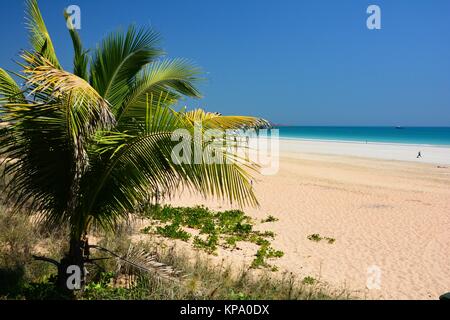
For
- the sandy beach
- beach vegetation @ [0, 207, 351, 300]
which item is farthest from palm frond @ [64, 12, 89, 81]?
the sandy beach

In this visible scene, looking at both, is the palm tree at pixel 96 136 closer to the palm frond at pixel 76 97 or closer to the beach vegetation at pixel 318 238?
the palm frond at pixel 76 97

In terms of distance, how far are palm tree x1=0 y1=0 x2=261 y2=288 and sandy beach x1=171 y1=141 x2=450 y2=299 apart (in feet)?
11.9

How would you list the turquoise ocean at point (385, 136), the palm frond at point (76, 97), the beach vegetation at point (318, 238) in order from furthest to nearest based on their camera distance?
the turquoise ocean at point (385, 136) → the beach vegetation at point (318, 238) → the palm frond at point (76, 97)

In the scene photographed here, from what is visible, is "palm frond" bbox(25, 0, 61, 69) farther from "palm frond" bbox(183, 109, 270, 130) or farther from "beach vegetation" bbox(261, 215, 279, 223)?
"beach vegetation" bbox(261, 215, 279, 223)

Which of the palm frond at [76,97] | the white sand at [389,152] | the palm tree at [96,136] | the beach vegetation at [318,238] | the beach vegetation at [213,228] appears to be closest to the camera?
the palm frond at [76,97]

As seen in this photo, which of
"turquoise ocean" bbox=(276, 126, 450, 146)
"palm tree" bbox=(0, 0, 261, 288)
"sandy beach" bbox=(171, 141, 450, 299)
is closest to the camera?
"palm tree" bbox=(0, 0, 261, 288)

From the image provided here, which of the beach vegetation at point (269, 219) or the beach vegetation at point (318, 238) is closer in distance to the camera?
the beach vegetation at point (318, 238)

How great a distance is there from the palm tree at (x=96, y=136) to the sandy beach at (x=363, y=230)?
362 centimetres

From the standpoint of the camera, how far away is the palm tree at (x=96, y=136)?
385 centimetres

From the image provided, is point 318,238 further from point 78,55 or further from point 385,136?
point 385,136

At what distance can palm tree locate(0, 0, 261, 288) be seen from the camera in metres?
3.85

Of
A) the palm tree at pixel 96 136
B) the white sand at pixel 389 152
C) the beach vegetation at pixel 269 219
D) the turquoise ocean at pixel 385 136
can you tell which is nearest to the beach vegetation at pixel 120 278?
the palm tree at pixel 96 136
